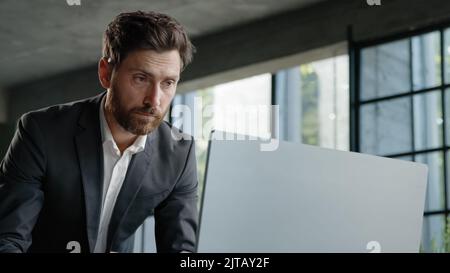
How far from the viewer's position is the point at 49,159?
5.39ft

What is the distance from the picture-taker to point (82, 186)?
162cm

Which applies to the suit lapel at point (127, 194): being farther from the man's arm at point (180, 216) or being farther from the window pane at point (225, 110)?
the window pane at point (225, 110)

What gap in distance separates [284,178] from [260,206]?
6cm

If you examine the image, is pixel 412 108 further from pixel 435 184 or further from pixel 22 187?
pixel 22 187

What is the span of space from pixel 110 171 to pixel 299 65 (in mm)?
4021

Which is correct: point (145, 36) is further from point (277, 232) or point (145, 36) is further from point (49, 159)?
point (277, 232)

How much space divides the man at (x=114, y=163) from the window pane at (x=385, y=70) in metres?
3.37

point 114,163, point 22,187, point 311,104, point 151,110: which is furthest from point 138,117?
point 311,104

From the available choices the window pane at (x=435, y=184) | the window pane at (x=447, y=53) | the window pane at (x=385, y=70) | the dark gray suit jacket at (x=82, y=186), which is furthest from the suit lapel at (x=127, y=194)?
the window pane at (x=385, y=70)

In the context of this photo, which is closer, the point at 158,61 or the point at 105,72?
the point at 158,61

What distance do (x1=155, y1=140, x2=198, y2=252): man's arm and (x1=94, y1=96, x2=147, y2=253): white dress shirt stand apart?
0.10m

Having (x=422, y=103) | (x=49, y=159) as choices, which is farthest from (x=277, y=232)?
(x=422, y=103)
